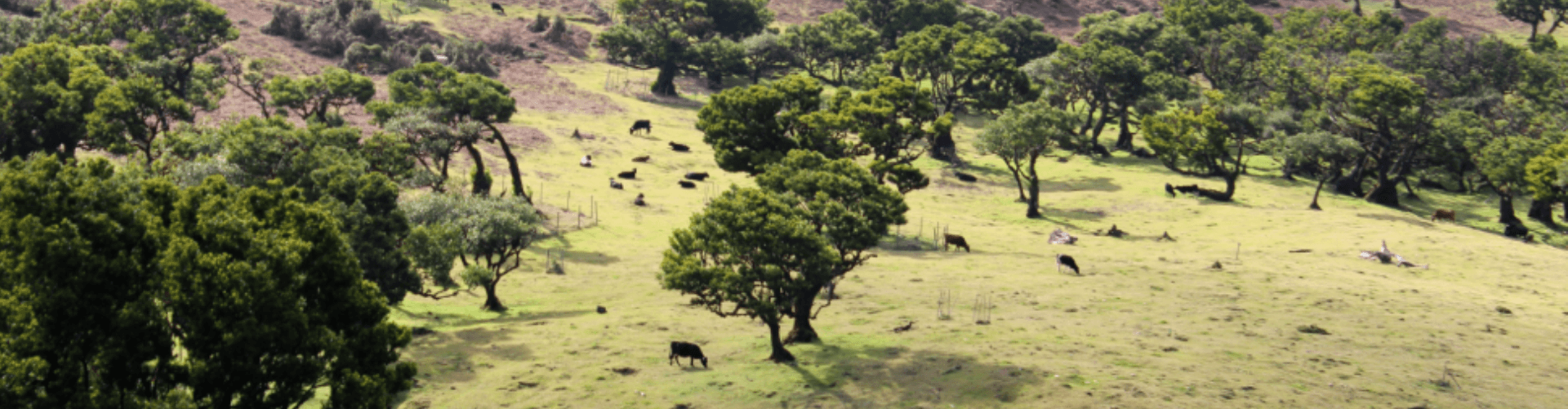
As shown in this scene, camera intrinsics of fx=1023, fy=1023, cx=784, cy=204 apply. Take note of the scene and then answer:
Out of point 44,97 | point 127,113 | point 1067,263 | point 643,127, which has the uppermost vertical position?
point 44,97

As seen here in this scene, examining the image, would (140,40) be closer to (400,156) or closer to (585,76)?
(400,156)

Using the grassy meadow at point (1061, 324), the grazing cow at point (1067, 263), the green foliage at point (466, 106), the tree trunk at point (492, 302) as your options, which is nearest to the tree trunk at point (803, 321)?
the grassy meadow at point (1061, 324)

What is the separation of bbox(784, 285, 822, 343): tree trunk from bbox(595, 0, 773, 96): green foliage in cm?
8228

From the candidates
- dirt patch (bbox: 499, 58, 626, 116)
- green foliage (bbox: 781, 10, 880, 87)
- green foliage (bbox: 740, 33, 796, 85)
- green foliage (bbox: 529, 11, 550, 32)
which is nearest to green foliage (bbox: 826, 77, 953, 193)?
dirt patch (bbox: 499, 58, 626, 116)

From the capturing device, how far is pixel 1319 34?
132 meters

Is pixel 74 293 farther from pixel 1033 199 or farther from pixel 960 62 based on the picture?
pixel 960 62

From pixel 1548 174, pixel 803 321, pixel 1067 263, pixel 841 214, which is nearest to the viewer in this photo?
pixel 841 214

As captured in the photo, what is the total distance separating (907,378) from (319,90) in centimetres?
6247

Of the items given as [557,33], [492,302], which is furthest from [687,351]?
[557,33]

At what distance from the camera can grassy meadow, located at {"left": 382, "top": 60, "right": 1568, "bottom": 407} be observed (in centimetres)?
3025

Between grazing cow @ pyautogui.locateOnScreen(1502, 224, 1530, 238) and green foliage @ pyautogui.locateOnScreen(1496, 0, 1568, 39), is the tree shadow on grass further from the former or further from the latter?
green foliage @ pyautogui.locateOnScreen(1496, 0, 1568, 39)

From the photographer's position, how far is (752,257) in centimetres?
3319

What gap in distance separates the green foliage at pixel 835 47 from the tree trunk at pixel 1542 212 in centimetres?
6936

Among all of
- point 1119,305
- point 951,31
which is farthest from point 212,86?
point 951,31
